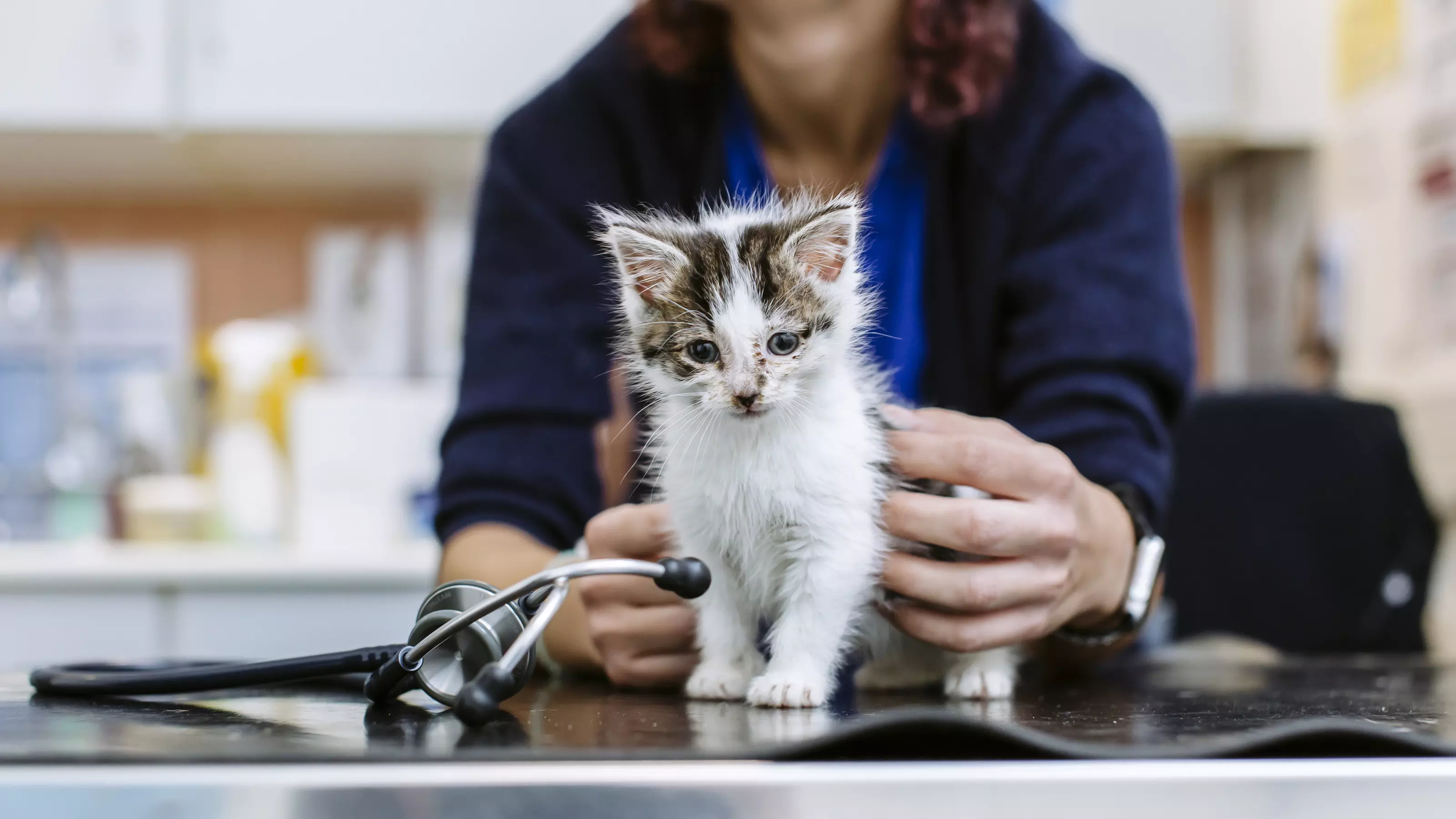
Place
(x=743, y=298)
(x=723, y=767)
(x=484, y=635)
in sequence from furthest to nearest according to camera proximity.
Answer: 1. (x=743, y=298)
2. (x=484, y=635)
3. (x=723, y=767)

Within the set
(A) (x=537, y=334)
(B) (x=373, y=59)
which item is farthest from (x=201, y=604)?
(A) (x=537, y=334)

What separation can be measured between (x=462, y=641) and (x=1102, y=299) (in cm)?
59

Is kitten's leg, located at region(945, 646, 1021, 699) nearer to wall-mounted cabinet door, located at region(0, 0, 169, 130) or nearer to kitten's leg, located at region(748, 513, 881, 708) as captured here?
kitten's leg, located at region(748, 513, 881, 708)

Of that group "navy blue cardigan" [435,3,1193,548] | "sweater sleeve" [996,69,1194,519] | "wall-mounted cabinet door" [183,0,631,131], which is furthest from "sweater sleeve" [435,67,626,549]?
"wall-mounted cabinet door" [183,0,631,131]

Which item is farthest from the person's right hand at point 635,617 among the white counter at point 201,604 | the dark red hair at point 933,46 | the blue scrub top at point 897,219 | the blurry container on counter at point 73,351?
the blurry container on counter at point 73,351

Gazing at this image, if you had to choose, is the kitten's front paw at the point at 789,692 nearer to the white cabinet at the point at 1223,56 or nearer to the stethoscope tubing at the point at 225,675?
the stethoscope tubing at the point at 225,675

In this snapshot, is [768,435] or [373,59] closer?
[768,435]

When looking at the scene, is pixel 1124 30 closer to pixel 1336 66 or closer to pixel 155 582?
pixel 1336 66

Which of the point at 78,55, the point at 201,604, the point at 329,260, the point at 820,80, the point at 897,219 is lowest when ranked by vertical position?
the point at 201,604

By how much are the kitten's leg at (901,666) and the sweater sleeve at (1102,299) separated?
0.21 m

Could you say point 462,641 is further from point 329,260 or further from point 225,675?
point 329,260

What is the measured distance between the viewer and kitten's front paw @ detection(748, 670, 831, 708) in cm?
56

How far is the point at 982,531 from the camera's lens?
63cm

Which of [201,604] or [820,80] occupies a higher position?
[820,80]
